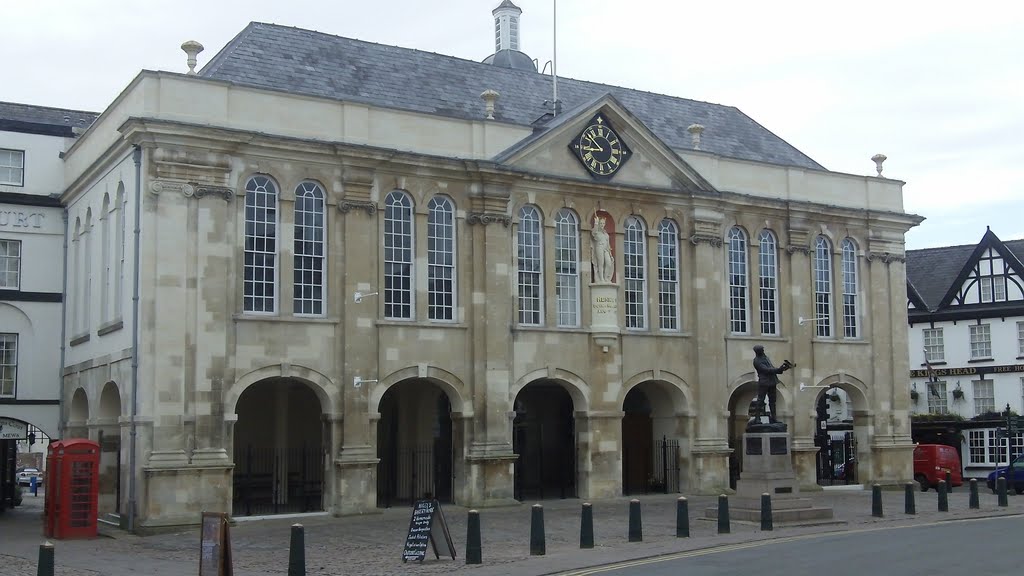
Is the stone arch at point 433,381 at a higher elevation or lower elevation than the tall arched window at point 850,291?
lower

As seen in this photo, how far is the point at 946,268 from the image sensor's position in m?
54.8

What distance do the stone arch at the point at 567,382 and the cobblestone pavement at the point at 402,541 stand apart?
2689 millimetres

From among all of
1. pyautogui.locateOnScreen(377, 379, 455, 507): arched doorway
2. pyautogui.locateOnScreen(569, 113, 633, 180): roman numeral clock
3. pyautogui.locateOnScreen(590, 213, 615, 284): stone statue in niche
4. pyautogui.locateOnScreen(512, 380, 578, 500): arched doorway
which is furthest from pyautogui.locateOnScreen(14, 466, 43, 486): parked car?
pyautogui.locateOnScreen(569, 113, 633, 180): roman numeral clock

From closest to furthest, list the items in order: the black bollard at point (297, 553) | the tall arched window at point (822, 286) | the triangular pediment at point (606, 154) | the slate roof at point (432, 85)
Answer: the black bollard at point (297, 553)
the slate roof at point (432, 85)
the triangular pediment at point (606, 154)
the tall arched window at point (822, 286)

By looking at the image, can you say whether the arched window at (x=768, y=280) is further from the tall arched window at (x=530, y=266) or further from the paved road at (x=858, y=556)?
the paved road at (x=858, y=556)

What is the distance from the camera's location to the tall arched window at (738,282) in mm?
35500

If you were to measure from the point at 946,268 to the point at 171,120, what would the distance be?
39.5 metres

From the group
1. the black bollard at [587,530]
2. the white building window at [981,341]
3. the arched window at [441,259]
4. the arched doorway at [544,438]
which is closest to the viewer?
the black bollard at [587,530]

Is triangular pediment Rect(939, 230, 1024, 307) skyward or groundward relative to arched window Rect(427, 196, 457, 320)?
skyward

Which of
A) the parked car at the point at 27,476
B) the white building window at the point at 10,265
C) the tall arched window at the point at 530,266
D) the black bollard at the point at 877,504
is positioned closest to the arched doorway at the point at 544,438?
the tall arched window at the point at 530,266

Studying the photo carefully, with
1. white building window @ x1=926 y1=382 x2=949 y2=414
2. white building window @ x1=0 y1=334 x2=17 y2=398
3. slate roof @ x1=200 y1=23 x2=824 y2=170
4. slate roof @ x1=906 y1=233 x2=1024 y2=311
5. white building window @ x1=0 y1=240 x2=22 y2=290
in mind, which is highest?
slate roof @ x1=200 y1=23 x2=824 y2=170

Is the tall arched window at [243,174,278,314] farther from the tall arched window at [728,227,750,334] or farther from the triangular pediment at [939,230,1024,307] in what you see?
the triangular pediment at [939,230,1024,307]

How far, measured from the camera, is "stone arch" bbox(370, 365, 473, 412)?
29.2m

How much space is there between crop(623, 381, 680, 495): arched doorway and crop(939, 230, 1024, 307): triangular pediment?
72.2 feet
